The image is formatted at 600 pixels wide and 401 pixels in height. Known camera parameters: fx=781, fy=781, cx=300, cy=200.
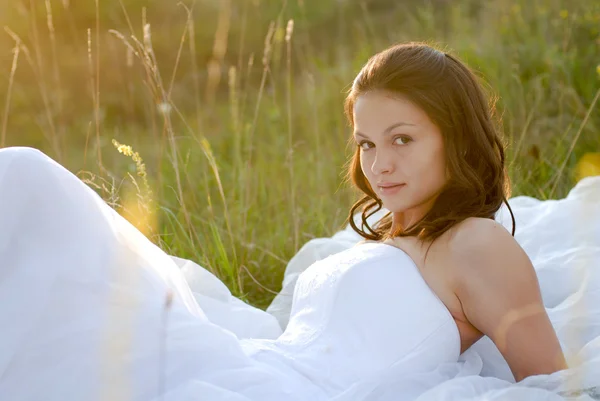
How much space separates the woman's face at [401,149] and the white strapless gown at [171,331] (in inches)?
6.5

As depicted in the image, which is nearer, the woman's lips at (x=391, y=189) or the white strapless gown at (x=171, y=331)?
the white strapless gown at (x=171, y=331)

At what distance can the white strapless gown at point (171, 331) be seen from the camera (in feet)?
5.44

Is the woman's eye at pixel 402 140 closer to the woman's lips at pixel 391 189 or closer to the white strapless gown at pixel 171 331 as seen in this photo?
the woman's lips at pixel 391 189

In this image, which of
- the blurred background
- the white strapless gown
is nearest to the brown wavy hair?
the white strapless gown

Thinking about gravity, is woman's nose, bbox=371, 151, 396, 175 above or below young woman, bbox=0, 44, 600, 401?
above

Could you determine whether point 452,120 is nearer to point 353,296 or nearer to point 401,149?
point 401,149

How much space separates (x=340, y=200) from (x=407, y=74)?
233cm

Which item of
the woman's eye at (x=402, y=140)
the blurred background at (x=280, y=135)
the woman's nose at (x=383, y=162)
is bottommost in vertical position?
the blurred background at (x=280, y=135)

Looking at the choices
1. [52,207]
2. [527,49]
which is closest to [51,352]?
[52,207]

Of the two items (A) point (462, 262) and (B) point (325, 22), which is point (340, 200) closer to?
(A) point (462, 262)

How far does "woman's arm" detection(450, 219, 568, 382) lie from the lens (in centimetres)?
176

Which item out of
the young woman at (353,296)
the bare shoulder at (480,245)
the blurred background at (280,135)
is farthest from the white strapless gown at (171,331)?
the blurred background at (280,135)

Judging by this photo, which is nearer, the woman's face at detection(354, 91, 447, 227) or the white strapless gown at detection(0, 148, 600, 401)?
the white strapless gown at detection(0, 148, 600, 401)

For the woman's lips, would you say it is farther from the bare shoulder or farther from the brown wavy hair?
the bare shoulder
